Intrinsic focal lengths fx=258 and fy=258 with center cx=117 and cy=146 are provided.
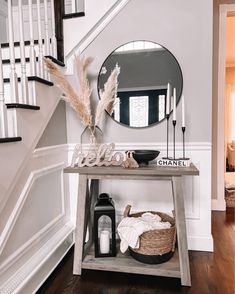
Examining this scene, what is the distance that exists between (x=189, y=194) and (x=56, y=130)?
3.90ft

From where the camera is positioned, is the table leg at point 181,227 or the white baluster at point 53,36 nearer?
the table leg at point 181,227

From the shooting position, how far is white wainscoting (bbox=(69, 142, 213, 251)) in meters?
2.06

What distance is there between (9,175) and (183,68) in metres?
1.49

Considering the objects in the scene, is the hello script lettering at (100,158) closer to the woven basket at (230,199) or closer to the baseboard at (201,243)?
the baseboard at (201,243)

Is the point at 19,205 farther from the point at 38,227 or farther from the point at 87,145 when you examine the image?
the point at 87,145

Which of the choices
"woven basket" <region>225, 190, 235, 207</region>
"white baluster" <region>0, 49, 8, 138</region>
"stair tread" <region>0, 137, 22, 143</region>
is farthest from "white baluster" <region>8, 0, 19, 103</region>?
"woven basket" <region>225, 190, 235, 207</region>

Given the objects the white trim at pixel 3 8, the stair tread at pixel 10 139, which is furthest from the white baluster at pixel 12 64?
the white trim at pixel 3 8

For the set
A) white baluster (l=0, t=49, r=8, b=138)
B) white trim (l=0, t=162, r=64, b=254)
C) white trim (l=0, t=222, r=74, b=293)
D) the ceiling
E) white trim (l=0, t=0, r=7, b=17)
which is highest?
the ceiling

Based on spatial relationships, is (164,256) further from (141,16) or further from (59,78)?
(141,16)

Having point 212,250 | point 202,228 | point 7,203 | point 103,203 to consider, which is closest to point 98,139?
point 103,203

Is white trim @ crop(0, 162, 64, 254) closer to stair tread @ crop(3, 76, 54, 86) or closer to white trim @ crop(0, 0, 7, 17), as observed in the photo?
stair tread @ crop(3, 76, 54, 86)

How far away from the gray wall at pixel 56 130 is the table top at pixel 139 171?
0.32 metres

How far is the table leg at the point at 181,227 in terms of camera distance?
5.28ft

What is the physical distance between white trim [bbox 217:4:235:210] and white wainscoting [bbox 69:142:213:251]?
3.58ft
